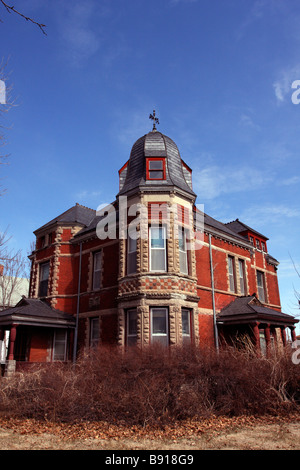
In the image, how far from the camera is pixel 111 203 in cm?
2272

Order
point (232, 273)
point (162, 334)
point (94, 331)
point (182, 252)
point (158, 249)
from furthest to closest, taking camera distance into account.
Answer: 1. point (232, 273)
2. point (94, 331)
3. point (182, 252)
4. point (158, 249)
5. point (162, 334)

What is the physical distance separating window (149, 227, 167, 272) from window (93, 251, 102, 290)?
4.97 metres

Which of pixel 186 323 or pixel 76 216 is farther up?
pixel 76 216

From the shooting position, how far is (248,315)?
60.7 ft

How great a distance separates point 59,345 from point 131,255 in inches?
305

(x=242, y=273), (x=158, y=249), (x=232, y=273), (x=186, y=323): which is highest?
(x=242, y=273)

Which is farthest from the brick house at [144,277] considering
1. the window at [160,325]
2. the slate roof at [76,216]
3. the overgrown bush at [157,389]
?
the overgrown bush at [157,389]

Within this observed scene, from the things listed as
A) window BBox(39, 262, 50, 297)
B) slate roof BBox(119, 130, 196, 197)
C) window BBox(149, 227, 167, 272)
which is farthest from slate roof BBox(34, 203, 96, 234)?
window BBox(149, 227, 167, 272)

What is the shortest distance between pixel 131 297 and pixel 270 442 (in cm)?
1008

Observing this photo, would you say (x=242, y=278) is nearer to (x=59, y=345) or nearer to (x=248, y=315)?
(x=248, y=315)

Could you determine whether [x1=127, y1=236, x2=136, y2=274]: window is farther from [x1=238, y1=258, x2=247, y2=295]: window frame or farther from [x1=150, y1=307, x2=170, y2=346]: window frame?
[x1=238, y1=258, x2=247, y2=295]: window frame

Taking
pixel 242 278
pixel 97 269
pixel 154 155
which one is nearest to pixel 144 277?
pixel 97 269
